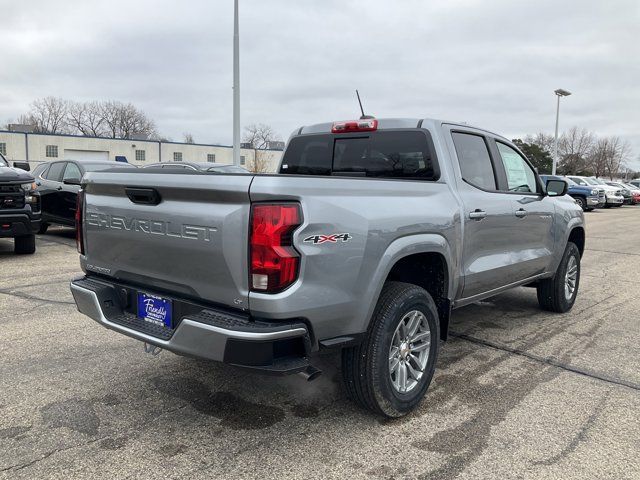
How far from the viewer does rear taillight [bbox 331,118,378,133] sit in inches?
162

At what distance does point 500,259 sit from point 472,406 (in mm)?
1497

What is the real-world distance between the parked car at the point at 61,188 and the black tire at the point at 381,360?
8.12 meters

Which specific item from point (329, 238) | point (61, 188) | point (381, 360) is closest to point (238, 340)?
point (329, 238)

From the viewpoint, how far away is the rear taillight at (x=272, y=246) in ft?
8.43

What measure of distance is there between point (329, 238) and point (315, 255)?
5.1 inches

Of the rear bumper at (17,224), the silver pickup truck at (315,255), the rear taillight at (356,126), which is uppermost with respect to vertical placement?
the rear taillight at (356,126)

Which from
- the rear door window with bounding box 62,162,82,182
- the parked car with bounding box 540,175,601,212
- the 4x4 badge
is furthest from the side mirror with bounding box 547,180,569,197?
the parked car with bounding box 540,175,601,212

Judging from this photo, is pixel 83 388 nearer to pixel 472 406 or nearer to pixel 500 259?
pixel 472 406

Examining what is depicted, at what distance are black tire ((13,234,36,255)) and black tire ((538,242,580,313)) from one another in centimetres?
792

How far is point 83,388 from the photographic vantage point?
12.0ft

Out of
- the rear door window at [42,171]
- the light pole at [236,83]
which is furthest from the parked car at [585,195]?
the rear door window at [42,171]

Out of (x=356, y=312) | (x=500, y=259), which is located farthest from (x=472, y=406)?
(x=500, y=259)

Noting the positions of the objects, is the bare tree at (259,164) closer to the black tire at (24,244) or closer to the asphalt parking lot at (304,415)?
the black tire at (24,244)

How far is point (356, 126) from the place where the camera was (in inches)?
167
